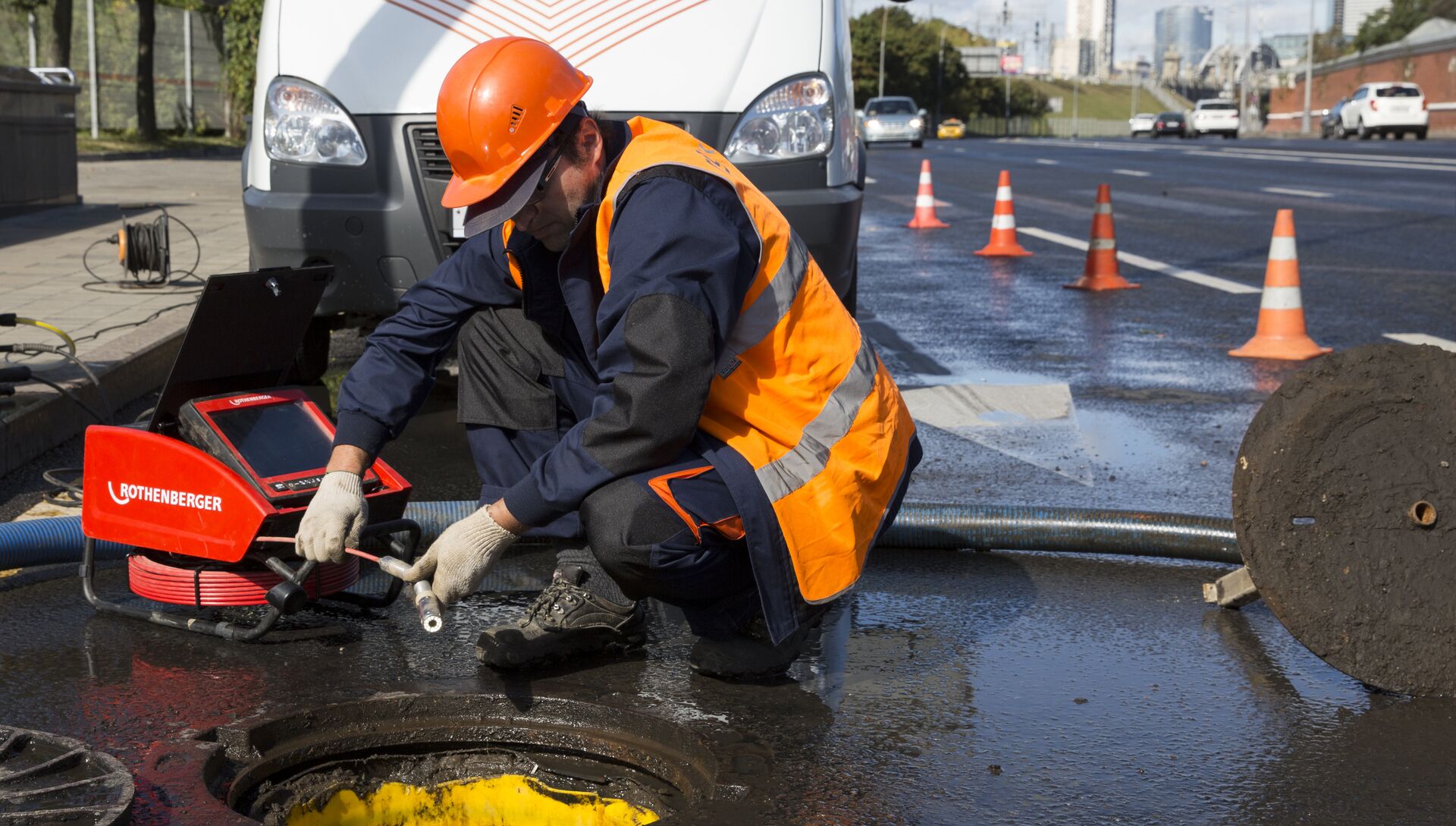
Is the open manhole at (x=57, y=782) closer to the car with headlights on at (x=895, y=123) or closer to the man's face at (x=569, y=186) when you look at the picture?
the man's face at (x=569, y=186)

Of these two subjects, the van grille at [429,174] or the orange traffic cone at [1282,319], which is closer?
the van grille at [429,174]

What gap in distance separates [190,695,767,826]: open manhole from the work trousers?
0.31 m

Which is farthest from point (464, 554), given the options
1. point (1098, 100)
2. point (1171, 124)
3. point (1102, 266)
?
point (1098, 100)

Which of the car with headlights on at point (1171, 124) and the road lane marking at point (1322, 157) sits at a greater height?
the car with headlights on at point (1171, 124)

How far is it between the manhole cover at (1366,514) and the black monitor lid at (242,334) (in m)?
2.18

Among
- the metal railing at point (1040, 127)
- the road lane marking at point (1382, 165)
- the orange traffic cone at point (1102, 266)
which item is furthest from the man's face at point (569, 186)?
the metal railing at point (1040, 127)

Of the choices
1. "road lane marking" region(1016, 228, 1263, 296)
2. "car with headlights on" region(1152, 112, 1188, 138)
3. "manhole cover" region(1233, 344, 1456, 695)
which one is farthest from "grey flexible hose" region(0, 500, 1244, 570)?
"car with headlights on" region(1152, 112, 1188, 138)

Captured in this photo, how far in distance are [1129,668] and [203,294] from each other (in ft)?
7.16

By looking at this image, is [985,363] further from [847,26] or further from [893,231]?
[893,231]

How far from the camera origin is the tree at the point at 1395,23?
84.1m

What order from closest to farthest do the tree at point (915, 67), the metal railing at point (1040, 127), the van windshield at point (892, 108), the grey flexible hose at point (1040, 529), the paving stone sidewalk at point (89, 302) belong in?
the grey flexible hose at point (1040, 529)
the paving stone sidewalk at point (89, 302)
the van windshield at point (892, 108)
the tree at point (915, 67)
the metal railing at point (1040, 127)

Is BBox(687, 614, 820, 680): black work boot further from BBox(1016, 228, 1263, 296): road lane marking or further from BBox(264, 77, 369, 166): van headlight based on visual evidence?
BBox(1016, 228, 1263, 296): road lane marking

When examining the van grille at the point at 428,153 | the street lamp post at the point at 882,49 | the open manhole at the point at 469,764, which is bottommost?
the open manhole at the point at 469,764

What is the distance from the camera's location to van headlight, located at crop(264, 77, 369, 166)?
5059 mm
